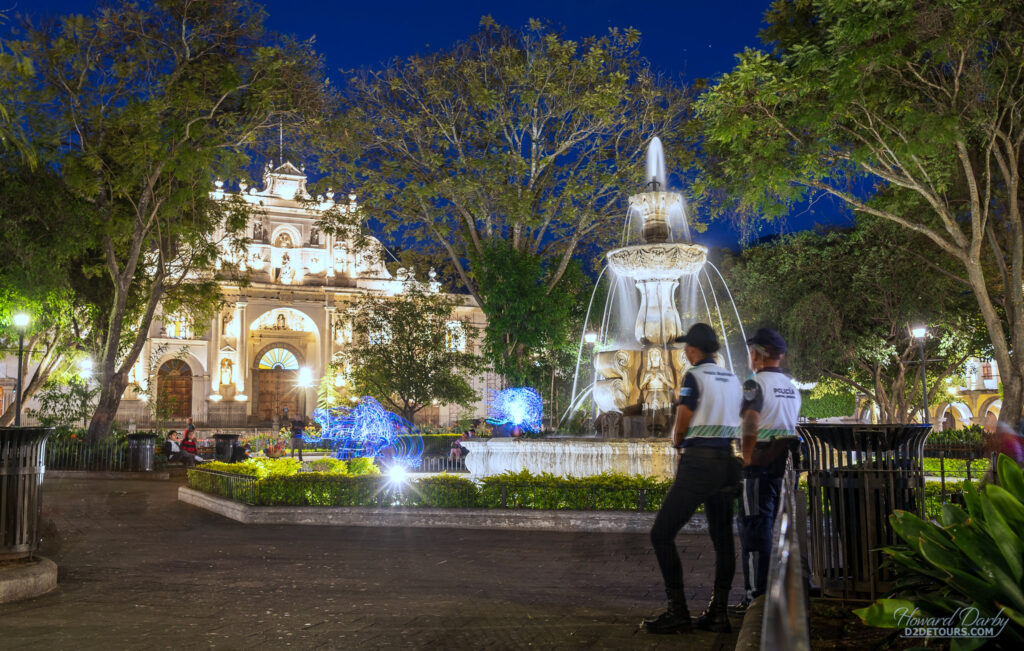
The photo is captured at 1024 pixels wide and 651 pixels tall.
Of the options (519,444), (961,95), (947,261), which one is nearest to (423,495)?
(519,444)

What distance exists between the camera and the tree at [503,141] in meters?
20.8

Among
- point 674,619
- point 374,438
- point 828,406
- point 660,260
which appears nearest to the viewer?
point 674,619

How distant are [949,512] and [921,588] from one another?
35cm

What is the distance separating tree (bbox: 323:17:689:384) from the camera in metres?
20.8

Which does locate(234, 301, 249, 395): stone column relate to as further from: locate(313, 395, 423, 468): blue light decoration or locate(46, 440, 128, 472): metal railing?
locate(46, 440, 128, 472): metal railing

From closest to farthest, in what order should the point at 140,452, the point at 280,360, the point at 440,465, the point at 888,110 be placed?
1. the point at 888,110
2. the point at 440,465
3. the point at 140,452
4. the point at 280,360

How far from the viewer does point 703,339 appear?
15.7 feet

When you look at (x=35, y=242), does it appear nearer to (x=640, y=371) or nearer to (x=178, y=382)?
(x=640, y=371)

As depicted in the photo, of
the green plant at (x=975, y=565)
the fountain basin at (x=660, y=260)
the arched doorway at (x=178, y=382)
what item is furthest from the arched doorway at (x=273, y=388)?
the green plant at (x=975, y=565)

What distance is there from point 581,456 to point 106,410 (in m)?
15.4

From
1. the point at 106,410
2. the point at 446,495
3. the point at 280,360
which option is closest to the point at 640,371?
the point at 446,495

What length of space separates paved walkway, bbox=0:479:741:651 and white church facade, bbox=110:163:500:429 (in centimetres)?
3569

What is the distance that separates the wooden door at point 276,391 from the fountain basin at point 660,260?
36.8m

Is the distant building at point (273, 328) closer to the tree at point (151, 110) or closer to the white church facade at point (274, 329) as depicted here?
the white church facade at point (274, 329)
